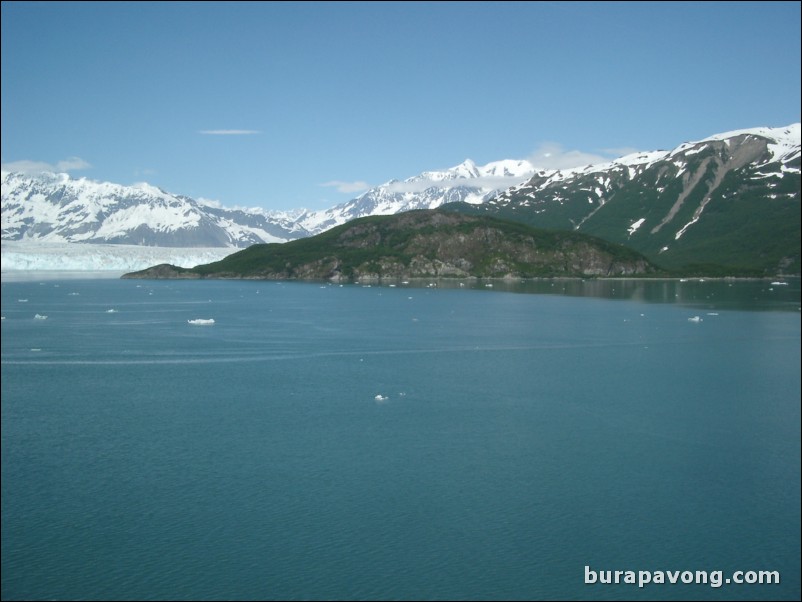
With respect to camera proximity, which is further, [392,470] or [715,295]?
[715,295]

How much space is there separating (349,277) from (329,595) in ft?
592

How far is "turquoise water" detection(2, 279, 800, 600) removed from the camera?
66.4 feet

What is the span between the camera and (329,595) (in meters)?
19.0

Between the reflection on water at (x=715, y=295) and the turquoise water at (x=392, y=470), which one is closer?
the turquoise water at (x=392, y=470)

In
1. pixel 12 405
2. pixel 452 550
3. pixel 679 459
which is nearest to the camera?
pixel 452 550

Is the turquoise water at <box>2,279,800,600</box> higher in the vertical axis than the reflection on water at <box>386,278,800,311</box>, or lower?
lower

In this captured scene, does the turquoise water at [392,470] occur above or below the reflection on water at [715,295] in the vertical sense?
below

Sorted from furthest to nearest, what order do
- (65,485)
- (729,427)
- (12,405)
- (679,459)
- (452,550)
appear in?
(12,405) → (729,427) → (679,459) → (65,485) → (452,550)

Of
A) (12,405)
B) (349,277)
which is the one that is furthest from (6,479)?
(349,277)

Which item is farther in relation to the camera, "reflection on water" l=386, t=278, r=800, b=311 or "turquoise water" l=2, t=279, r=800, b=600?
"reflection on water" l=386, t=278, r=800, b=311

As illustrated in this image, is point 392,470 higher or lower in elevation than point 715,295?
lower

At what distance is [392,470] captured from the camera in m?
28.2

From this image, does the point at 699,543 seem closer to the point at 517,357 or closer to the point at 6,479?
the point at 6,479

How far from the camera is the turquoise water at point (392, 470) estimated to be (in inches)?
797
